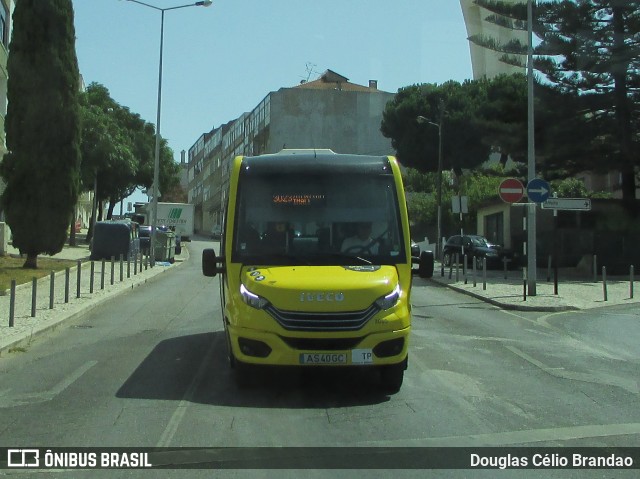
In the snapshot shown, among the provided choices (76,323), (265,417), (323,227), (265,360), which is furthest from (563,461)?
(76,323)

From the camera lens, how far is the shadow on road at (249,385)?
309 inches

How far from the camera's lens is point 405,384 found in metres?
8.73

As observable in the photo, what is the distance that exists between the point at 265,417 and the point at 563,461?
2639 millimetres

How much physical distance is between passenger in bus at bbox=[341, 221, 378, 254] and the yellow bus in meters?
0.01

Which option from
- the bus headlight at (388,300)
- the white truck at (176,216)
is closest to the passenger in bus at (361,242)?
the bus headlight at (388,300)

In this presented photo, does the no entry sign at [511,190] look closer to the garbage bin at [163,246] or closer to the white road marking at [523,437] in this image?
the white road marking at [523,437]

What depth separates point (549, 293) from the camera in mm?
21328

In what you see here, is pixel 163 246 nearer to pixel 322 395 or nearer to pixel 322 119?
pixel 322 395

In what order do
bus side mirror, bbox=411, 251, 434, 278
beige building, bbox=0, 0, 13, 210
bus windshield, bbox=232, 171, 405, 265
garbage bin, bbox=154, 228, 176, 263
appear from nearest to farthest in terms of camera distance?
bus windshield, bbox=232, 171, 405, 265, bus side mirror, bbox=411, 251, 434, 278, beige building, bbox=0, 0, 13, 210, garbage bin, bbox=154, 228, 176, 263

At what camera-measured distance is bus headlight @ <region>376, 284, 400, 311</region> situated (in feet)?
25.8

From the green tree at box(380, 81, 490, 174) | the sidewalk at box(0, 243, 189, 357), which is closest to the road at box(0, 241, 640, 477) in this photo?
the sidewalk at box(0, 243, 189, 357)

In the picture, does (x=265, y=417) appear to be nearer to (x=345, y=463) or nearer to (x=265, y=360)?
(x=265, y=360)

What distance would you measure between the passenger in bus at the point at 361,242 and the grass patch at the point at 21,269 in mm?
11871

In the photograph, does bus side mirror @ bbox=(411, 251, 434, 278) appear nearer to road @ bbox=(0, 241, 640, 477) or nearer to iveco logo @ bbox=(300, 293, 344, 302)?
road @ bbox=(0, 241, 640, 477)
